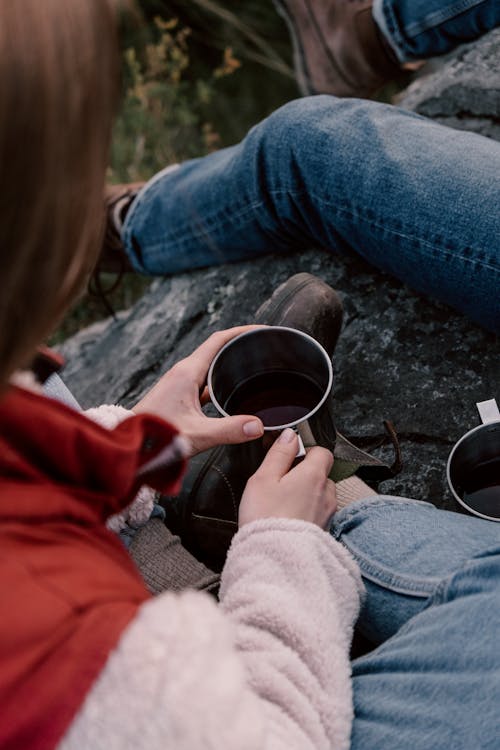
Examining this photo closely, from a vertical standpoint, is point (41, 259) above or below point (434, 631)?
above

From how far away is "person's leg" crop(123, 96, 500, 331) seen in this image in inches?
57.2

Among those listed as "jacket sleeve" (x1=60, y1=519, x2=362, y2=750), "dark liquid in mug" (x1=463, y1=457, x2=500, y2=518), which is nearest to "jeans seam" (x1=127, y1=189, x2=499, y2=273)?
"dark liquid in mug" (x1=463, y1=457, x2=500, y2=518)

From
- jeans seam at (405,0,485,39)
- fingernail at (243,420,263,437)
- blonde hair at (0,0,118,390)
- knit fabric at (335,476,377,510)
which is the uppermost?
blonde hair at (0,0,118,390)

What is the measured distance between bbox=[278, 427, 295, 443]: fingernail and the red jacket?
10.3 inches

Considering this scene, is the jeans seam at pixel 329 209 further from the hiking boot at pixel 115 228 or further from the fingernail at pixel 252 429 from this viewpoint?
the fingernail at pixel 252 429

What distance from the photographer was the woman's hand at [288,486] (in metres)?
1.09

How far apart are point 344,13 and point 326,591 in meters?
2.19

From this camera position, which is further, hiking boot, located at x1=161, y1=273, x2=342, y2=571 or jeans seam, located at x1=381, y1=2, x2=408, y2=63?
jeans seam, located at x1=381, y1=2, x2=408, y2=63

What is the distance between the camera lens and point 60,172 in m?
0.67

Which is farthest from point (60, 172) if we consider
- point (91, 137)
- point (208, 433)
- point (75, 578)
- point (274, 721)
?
point (274, 721)

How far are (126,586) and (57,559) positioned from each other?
8 cm

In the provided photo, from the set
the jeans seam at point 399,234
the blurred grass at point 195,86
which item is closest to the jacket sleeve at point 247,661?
the jeans seam at point 399,234

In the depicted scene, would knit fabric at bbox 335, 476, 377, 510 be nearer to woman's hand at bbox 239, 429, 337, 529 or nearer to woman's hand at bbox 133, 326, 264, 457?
woman's hand at bbox 239, 429, 337, 529

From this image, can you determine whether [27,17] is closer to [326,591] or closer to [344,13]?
[326,591]
